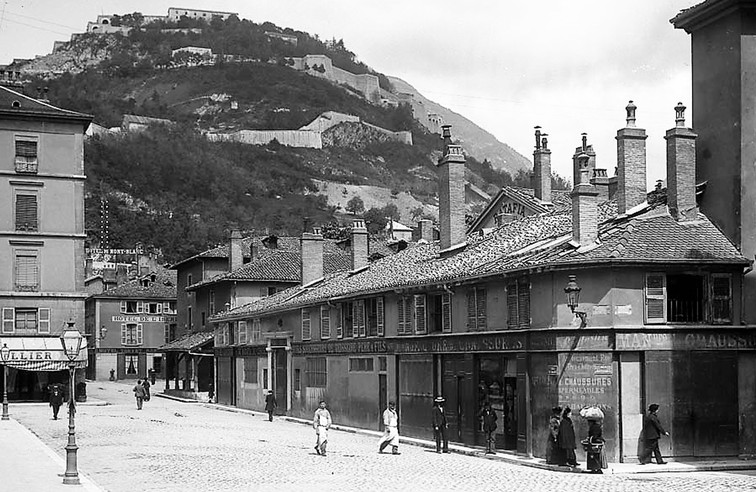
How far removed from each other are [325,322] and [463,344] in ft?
44.6

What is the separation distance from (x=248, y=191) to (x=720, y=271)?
16219 centimetres

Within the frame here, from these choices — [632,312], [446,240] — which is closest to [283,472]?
[632,312]

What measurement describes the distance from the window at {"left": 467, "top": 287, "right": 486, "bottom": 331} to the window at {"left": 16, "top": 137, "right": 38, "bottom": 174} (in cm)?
3566

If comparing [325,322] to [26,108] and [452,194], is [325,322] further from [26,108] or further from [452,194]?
[26,108]

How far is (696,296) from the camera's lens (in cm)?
2903

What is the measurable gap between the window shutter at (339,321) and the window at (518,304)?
46.8 feet

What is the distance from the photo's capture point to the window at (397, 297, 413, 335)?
3822 cm

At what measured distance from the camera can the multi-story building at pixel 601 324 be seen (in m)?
28.1

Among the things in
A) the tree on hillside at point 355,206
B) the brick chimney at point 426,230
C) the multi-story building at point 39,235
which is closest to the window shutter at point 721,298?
the brick chimney at point 426,230

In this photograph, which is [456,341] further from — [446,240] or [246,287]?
[246,287]

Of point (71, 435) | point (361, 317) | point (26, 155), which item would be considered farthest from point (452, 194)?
point (26, 155)

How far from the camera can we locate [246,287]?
68250 mm

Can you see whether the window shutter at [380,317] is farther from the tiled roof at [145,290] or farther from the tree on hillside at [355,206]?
the tree on hillside at [355,206]

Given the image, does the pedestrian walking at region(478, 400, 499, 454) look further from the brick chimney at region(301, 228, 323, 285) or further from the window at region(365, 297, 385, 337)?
the brick chimney at region(301, 228, 323, 285)
